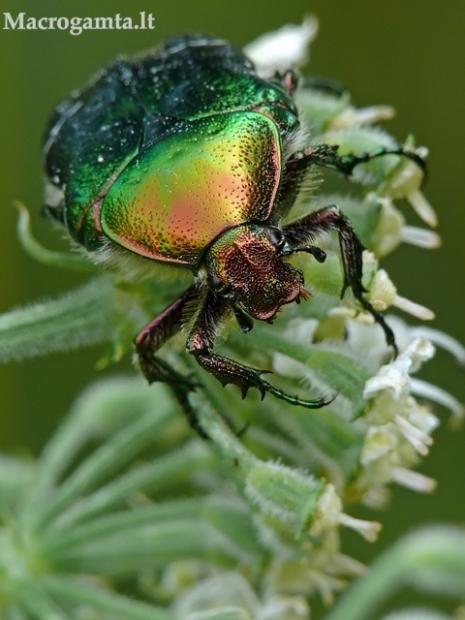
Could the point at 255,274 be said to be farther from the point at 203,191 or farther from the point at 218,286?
the point at 203,191

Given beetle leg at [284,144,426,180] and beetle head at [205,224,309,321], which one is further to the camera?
beetle leg at [284,144,426,180]

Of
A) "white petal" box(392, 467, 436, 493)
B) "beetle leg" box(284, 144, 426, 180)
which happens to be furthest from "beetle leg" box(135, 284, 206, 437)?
"white petal" box(392, 467, 436, 493)

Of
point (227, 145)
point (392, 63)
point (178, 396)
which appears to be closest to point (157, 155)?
point (227, 145)

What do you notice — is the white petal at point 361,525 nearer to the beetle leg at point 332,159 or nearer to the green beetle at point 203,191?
the green beetle at point 203,191

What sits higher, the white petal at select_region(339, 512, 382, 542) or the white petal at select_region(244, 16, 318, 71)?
the white petal at select_region(244, 16, 318, 71)

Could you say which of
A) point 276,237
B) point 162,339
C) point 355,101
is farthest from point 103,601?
point 355,101

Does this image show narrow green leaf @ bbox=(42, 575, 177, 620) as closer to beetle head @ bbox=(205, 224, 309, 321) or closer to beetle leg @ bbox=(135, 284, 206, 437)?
beetle leg @ bbox=(135, 284, 206, 437)

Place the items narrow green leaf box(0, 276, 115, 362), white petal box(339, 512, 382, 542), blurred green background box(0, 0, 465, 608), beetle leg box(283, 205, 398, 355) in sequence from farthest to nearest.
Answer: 1. blurred green background box(0, 0, 465, 608)
2. narrow green leaf box(0, 276, 115, 362)
3. white petal box(339, 512, 382, 542)
4. beetle leg box(283, 205, 398, 355)
